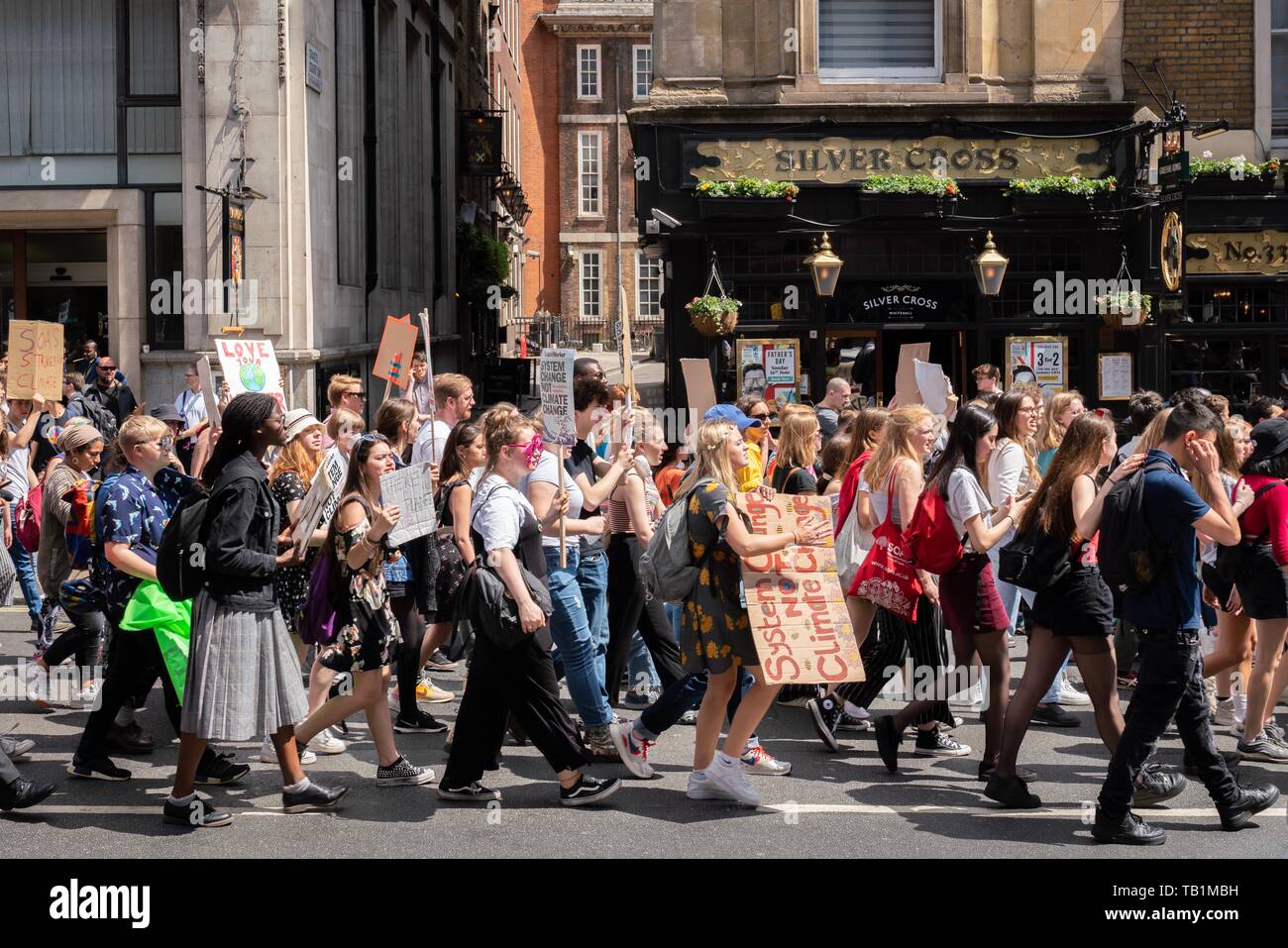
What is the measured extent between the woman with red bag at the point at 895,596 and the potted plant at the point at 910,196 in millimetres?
10432

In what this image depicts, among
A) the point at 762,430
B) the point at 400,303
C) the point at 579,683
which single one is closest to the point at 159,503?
the point at 579,683

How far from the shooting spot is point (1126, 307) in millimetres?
17672

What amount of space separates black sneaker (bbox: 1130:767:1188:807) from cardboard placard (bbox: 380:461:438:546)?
3.59 metres

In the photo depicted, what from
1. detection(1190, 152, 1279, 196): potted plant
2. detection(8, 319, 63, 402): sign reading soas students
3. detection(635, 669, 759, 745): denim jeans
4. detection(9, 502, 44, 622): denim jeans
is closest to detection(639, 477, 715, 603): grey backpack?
detection(635, 669, 759, 745): denim jeans


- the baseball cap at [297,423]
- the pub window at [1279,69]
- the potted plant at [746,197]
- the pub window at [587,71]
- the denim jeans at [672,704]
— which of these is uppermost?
the pub window at [587,71]

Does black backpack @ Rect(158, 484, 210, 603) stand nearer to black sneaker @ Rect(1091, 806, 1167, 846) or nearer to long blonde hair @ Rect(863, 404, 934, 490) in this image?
long blonde hair @ Rect(863, 404, 934, 490)

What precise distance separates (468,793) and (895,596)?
98.2 inches

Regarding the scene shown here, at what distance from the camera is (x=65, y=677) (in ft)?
31.1

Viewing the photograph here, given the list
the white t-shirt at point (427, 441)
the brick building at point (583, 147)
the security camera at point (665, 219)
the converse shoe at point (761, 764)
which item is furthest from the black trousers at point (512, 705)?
the brick building at point (583, 147)

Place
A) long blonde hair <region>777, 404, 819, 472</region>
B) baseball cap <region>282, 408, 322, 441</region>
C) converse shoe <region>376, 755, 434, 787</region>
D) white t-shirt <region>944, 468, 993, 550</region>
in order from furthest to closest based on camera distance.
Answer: long blonde hair <region>777, 404, 819, 472</region>, baseball cap <region>282, 408, 322, 441</region>, converse shoe <region>376, 755, 434, 787</region>, white t-shirt <region>944, 468, 993, 550</region>

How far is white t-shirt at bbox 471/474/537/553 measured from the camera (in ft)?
21.7

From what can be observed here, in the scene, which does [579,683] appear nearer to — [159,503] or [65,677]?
[159,503]

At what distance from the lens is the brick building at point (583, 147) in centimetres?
6575

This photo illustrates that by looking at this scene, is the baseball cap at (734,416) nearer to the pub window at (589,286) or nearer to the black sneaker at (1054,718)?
the black sneaker at (1054,718)
